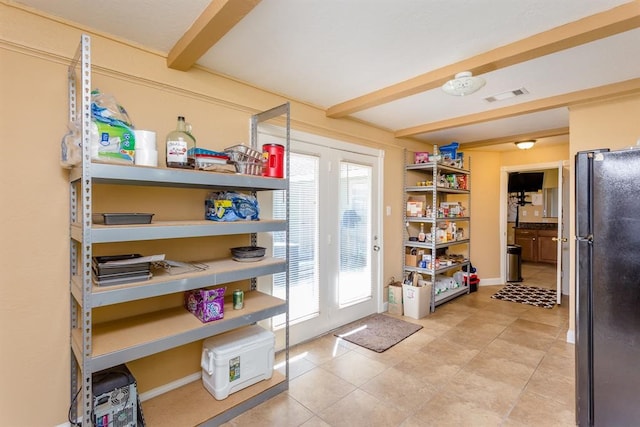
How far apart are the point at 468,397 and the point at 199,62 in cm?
310

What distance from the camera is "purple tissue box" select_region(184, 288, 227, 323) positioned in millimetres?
1849

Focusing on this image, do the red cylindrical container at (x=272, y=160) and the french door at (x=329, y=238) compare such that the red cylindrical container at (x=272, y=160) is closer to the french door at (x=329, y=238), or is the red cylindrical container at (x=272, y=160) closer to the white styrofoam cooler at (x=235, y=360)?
the french door at (x=329, y=238)

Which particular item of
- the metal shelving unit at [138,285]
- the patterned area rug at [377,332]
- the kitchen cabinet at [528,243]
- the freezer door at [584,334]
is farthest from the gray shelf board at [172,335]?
the kitchen cabinet at [528,243]

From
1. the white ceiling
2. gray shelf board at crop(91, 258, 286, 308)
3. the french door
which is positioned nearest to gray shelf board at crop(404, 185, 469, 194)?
the french door

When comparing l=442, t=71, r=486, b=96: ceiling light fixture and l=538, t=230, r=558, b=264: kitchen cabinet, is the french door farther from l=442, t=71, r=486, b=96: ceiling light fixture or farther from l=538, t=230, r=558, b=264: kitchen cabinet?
l=538, t=230, r=558, b=264: kitchen cabinet

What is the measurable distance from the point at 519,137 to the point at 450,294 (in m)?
2.41

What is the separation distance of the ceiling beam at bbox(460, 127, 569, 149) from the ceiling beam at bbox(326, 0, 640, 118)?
2.49 meters

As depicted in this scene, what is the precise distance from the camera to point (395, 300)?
12.6ft

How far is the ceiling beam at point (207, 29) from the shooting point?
55.7 inches

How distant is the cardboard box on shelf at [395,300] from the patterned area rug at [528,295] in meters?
1.80

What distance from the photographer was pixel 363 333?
10.5ft

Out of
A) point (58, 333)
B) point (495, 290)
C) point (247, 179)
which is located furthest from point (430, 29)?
point (495, 290)

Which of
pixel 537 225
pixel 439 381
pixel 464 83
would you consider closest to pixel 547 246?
pixel 537 225

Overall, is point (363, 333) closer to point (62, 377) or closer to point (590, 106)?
point (62, 377)
